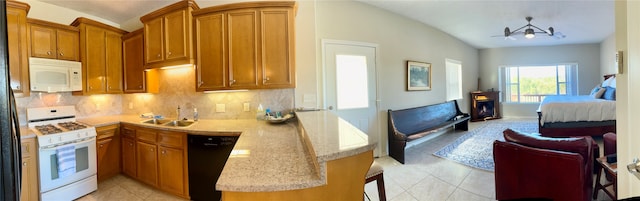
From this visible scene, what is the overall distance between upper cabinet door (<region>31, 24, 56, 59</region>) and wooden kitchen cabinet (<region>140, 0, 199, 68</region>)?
999 mm

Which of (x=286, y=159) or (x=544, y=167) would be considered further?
(x=544, y=167)

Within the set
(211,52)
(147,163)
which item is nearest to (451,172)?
(211,52)

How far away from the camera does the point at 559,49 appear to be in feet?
24.4

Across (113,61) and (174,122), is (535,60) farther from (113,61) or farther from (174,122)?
(113,61)

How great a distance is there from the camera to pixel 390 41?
4.24 meters

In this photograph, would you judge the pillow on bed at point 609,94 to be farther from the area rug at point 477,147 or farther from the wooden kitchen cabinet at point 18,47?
the wooden kitchen cabinet at point 18,47

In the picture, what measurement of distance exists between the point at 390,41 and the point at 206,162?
3.36 meters

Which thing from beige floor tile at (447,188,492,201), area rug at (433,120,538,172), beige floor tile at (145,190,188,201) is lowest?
beige floor tile at (447,188,492,201)

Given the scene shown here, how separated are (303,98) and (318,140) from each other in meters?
1.73

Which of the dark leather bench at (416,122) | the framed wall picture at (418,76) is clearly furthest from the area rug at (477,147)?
the framed wall picture at (418,76)

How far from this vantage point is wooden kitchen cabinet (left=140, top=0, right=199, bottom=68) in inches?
109

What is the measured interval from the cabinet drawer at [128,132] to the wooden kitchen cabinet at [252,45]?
47.5 inches

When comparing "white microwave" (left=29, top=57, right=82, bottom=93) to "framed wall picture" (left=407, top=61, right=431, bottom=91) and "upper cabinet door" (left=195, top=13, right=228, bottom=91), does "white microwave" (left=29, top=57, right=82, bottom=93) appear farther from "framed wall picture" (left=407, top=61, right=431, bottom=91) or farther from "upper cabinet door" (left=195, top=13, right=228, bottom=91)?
"framed wall picture" (left=407, top=61, right=431, bottom=91)

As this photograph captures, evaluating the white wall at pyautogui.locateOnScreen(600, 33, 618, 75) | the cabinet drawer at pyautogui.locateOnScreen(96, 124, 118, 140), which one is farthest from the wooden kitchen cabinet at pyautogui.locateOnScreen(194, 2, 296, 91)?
the white wall at pyautogui.locateOnScreen(600, 33, 618, 75)
